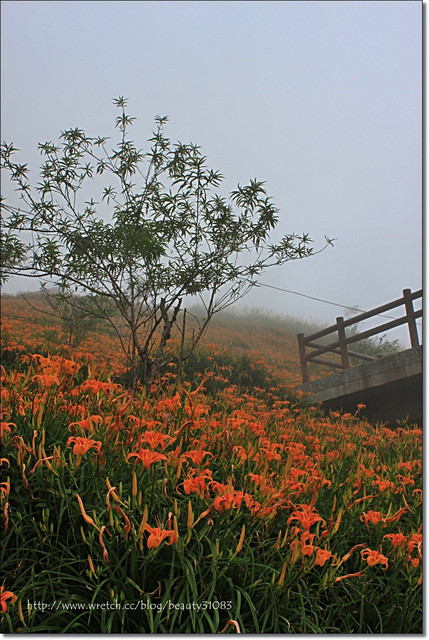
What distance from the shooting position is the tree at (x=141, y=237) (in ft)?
10.8

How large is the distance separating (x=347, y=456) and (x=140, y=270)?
5.80 ft

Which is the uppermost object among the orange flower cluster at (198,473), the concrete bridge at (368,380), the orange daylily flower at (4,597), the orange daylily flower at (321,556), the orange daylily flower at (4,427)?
the concrete bridge at (368,380)

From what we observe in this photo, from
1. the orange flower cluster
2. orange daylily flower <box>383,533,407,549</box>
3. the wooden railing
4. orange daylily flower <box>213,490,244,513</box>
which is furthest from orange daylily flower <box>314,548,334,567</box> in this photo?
the wooden railing

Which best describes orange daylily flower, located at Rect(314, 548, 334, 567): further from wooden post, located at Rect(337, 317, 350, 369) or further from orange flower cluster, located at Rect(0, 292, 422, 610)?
wooden post, located at Rect(337, 317, 350, 369)

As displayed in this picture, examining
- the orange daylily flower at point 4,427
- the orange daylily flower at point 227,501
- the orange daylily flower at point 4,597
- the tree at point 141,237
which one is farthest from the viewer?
the tree at point 141,237

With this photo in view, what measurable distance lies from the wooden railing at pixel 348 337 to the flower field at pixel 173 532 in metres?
0.97

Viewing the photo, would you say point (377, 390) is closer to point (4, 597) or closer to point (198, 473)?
point (198, 473)

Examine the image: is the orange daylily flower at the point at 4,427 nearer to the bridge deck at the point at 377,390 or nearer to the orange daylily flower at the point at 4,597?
the orange daylily flower at the point at 4,597

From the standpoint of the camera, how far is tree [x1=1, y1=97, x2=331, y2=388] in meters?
3.28

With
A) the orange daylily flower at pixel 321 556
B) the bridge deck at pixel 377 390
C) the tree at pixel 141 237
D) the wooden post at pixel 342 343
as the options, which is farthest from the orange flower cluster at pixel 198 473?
the wooden post at pixel 342 343

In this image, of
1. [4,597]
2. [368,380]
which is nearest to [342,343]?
[368,380]

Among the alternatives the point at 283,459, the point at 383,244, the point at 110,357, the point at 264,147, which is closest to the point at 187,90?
the point at 264,147

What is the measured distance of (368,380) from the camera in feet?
13.4

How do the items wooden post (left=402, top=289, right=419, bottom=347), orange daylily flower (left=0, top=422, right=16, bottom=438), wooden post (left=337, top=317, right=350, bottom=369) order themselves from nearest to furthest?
orange daylily flower (left=0, top=422, right=16, bottom=438), wooden post (left=402, top=289, right=419, bottom=347), wooden post (left=337, top=317, right=350, bottom=369)
